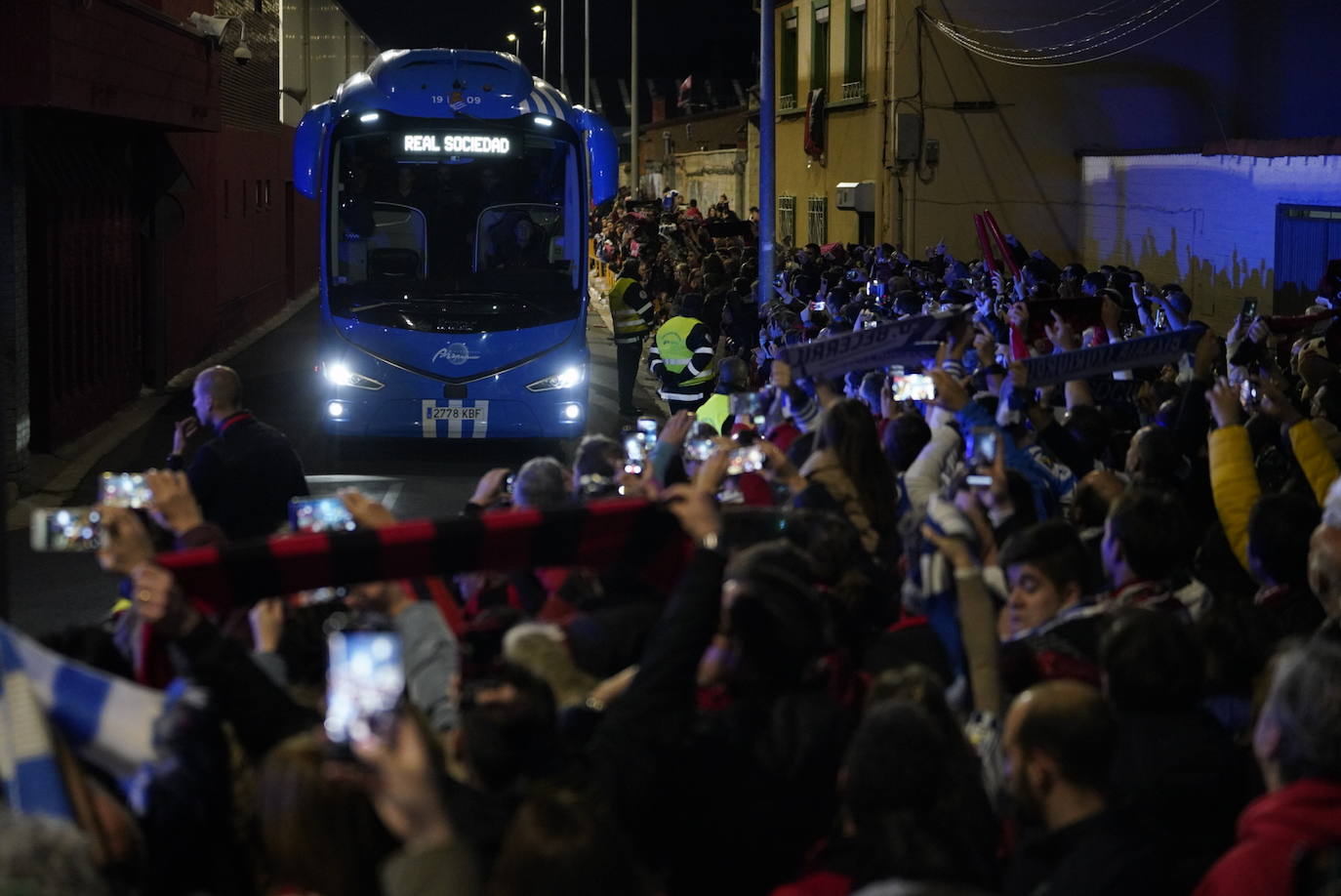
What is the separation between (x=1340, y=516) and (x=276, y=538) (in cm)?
322

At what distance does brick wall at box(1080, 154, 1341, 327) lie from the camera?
76.6 ft

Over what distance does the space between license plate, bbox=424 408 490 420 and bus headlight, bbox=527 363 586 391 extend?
0.52m

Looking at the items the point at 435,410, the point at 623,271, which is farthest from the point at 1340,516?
the point at 623,271

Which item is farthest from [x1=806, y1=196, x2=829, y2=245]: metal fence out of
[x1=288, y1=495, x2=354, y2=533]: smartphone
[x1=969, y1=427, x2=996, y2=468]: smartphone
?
[x1=288, y1=495, x2=354, y2=533]: smartphone

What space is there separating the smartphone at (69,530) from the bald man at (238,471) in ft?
13.0

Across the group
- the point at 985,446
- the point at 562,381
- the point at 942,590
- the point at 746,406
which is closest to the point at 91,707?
the point at 942,590

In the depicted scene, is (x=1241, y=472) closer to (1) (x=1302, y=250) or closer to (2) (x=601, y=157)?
(2) (x=601, y=157)

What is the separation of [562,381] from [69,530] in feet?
38.5

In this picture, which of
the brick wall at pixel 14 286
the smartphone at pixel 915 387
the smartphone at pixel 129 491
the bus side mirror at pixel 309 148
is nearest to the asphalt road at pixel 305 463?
the brick wall at pixel 14 286

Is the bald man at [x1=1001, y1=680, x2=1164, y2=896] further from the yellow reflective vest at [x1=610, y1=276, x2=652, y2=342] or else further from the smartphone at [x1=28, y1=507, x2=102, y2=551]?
the yellow reflective vest at [x1=610, y1=276, x2=652, y2=342]

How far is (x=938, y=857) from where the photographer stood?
130 inches

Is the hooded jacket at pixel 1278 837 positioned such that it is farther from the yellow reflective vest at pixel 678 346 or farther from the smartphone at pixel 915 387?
the yellow reflective vest at pixel 678 346

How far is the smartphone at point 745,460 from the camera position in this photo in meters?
6.76

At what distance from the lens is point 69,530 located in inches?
182
